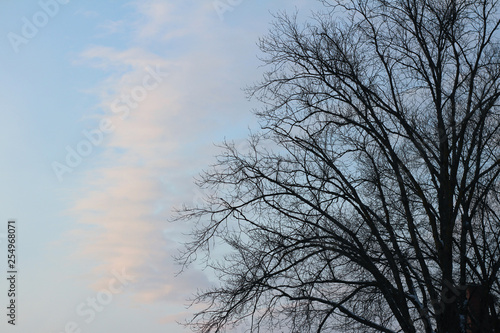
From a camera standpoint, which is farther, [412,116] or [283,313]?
[412,116]

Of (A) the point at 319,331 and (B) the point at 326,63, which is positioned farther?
(B) the point at 326,63

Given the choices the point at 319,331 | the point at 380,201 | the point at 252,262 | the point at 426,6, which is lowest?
the point at 319,331

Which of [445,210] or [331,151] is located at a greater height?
[331,151]

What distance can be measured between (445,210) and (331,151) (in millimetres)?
2872

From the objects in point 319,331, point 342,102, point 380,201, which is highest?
point 342,102

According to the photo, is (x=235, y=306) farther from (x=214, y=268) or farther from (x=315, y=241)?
(x=315, y=241)

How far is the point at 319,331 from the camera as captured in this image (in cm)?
1222

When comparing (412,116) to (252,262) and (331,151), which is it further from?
(252,262)

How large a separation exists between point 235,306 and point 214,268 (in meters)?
1.13

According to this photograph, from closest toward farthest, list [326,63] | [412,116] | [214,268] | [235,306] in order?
1. [235,306]
2. [214,268]
3. [326,63]
4. [412,116]

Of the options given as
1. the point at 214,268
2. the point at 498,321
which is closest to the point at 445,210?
the point at 498,321

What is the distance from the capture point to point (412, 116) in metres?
14.8

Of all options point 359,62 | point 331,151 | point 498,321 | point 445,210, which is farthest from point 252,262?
point 498,321

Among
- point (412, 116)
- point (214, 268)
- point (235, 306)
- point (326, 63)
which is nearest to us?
point (235, 306)
